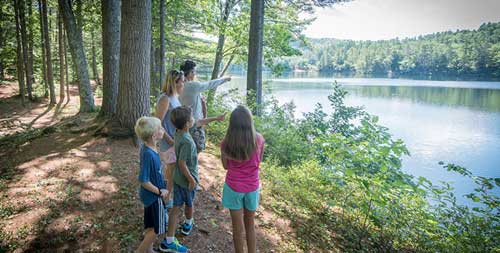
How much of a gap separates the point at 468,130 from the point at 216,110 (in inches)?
712

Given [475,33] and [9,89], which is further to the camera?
[475,33]

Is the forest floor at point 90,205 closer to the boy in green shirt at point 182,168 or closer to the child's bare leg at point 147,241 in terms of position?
the boy in green shirt at point 182,168

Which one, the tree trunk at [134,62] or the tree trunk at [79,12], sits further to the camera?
the tree trunk at [79,12]

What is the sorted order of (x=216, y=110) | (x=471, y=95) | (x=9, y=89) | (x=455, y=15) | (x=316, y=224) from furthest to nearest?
(x=471, y=95)
(x=9, y=89)
(x=455, y=15)
(x=216, y=110)
(x=316, y=224)

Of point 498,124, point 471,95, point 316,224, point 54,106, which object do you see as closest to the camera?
point 316,224

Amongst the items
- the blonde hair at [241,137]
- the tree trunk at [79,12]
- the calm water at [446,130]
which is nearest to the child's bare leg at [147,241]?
the blonde hair at [241,137]

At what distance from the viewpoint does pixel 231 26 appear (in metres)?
12.6

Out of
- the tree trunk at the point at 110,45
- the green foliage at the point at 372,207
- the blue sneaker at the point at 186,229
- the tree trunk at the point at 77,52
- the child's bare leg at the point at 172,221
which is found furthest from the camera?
the tree trunk at the point at 77,52

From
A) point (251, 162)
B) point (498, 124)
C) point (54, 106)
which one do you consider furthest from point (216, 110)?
point (498, 124)

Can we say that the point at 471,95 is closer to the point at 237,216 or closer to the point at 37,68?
the point at 237,216

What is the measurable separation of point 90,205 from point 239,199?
2139 mm

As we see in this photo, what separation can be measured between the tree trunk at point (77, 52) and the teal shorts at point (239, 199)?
923 centimetres

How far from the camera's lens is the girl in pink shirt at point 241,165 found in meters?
2.48

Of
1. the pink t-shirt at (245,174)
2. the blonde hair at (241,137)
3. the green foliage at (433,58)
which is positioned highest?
the green foliage at (433,58)
